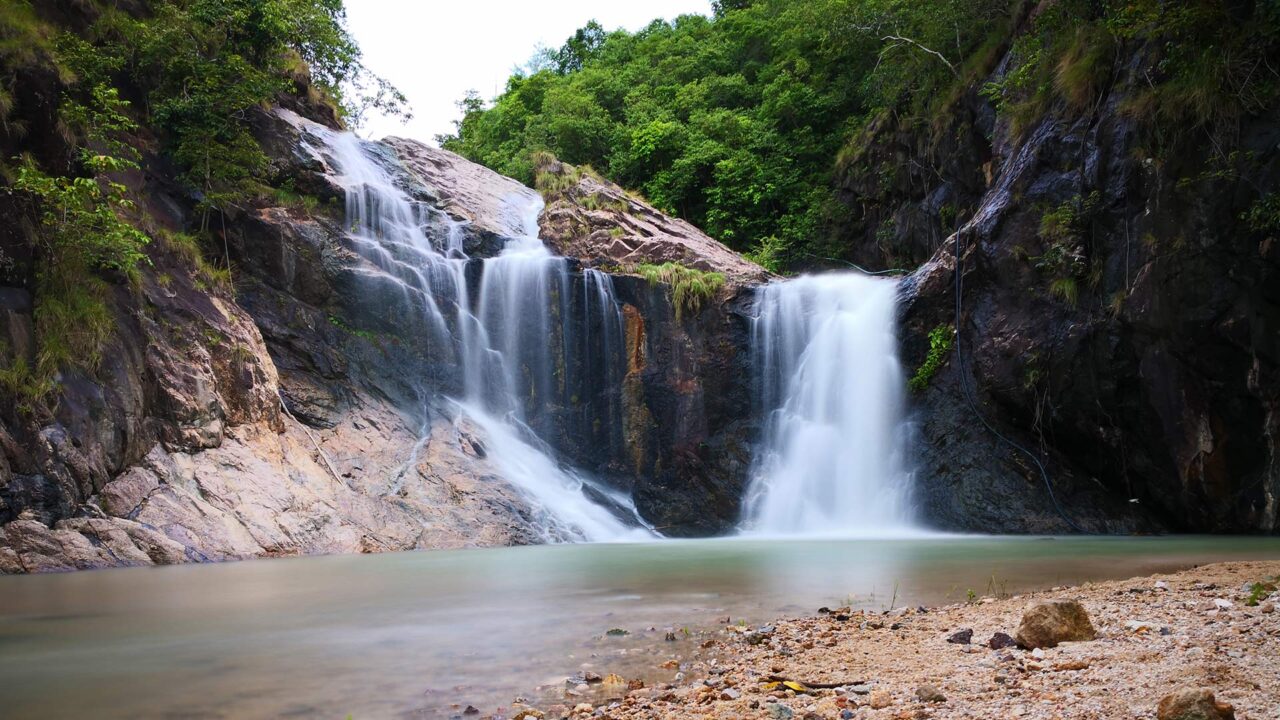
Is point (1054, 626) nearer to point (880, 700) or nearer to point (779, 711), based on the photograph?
point (880, 700)

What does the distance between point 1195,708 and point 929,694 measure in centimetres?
92

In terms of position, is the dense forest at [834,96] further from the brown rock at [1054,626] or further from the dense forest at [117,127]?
the dense forest at [117,127]

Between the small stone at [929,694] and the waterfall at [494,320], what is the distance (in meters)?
13.1

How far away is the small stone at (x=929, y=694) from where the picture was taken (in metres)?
2.97

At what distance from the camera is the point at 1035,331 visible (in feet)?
44.5

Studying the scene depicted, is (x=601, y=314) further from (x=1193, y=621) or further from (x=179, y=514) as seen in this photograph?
(x=1193, y=621)

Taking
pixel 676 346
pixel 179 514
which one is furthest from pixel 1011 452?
pixel 179 514

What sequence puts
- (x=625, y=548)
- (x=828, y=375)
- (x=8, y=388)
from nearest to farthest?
(x=8, y=388) → (x=625, y=548) → (x=828, y=375)

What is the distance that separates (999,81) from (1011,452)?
739 centimetres

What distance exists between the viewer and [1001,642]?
12.4 ft

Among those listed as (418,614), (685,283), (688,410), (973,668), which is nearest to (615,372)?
(688,410)

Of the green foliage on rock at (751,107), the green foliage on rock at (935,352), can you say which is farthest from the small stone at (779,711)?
the green foliage on rock at (751,107)

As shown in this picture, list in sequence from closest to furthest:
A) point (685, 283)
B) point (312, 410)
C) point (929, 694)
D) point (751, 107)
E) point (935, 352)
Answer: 1. point (929, 694)
2. point (312, 410)
3. point (935, 352)
4. point (685, 283)
5. point (751, 107)

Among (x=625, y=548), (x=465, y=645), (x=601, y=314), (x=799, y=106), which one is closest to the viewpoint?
(x=465, y=645)
